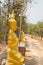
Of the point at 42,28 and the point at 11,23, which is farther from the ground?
the point at 11,23

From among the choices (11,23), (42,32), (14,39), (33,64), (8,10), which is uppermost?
(11,23)

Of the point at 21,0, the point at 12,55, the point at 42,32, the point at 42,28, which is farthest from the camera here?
the point at 42,28

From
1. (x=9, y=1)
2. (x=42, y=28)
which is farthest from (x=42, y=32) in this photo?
(x=9, y=1)

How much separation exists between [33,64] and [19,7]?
3.57m

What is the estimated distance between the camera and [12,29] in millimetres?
4691

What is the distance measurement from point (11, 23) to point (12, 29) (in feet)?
0.45

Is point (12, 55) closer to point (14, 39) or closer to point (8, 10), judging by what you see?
point (14, 39)

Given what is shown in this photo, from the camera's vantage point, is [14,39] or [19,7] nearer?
[14,39]

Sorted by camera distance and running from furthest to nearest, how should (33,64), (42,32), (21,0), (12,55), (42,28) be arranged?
(42,28)
(42,32)
(33,64)
(21,0)
(12,55)

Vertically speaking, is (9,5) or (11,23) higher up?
(11,23)

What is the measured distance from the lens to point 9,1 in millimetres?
13219

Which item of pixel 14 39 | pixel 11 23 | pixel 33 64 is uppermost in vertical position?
pixel 11 23

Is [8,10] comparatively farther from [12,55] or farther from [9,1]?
[12,55]

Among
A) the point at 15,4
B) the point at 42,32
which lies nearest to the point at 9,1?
the point at 15,4
